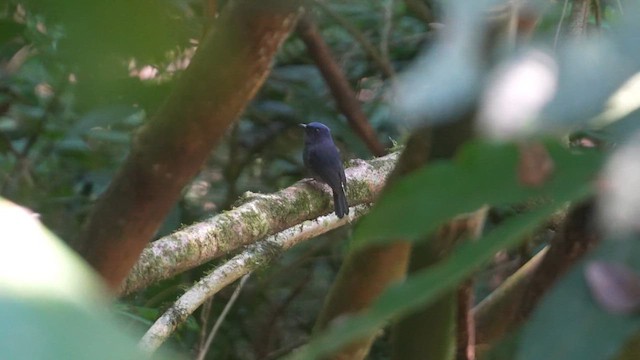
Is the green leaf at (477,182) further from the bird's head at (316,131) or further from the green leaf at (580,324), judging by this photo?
the bird's head at (316,131)

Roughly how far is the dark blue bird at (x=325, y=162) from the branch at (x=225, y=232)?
0.16ft

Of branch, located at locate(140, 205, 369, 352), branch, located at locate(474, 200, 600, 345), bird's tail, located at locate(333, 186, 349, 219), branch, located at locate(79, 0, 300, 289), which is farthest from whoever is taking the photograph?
bird's tail, located at locate(333, 186, 349, 219)

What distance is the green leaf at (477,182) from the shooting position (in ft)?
0.70

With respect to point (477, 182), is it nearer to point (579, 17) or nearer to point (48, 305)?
point (48, 305)

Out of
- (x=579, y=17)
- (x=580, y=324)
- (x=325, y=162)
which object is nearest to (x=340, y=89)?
(x=325, y=162)

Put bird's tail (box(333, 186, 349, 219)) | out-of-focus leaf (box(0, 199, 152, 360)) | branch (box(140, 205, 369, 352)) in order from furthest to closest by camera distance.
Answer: bird's tail (box(333, 186, 349, 219)) → branch (box(140, 205, 369, 352)) → out-of-focus leaf (box(0, 199, 152, 360))

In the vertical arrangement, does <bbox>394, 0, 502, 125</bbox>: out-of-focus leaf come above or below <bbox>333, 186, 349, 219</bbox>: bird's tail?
above

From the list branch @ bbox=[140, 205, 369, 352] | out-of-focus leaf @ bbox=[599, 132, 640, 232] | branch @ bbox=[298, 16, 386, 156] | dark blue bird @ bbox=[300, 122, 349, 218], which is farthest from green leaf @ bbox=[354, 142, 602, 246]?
branch @ bbox=[298, 16, 386, 156]

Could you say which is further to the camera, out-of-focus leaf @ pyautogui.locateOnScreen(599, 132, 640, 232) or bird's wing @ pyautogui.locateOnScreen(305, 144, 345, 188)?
bird's wing @ pyautogui.locateOnScreen(305, 144, 345, 188)

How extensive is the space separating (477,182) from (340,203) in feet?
4.58

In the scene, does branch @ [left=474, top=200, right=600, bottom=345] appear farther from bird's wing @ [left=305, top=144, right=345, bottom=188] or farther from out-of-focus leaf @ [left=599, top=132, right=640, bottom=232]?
bird's wing @ [left=305, top=144, right=345, bottom=188]

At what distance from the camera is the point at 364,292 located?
2.43ft

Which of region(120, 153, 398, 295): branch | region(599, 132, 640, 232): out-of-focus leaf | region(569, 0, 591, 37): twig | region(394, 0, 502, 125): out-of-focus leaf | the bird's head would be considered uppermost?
region(394, 0, 502, 125): out-of-focus leaf

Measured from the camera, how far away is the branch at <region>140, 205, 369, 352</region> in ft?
3.92
